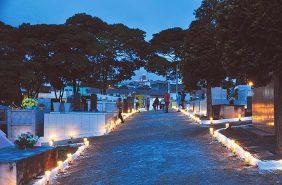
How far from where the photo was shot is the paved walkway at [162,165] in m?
10.7

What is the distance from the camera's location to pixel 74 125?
25578 mm

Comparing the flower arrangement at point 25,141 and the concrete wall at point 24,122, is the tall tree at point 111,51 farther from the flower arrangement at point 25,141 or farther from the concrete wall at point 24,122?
the flower arrangement at point 25,141

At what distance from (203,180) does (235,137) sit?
26.7 ft

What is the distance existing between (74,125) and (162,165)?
1341 cm

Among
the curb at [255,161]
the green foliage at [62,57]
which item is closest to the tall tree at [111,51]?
the green foliage at [62,57]

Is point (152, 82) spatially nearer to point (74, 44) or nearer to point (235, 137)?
point (74, 44)

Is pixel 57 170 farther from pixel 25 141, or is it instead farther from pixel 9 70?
pixel 9 70

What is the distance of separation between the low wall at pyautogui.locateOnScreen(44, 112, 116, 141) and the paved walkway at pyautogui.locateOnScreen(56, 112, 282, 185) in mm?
5836

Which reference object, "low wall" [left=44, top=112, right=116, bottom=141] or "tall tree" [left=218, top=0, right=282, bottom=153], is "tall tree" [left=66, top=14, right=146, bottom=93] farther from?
"tall tree" [left=218, top=0, right=282, bottom=153]

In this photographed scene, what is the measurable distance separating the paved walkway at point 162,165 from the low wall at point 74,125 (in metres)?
5.84

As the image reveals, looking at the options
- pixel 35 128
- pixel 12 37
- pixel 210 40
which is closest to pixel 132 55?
pixel 12 37

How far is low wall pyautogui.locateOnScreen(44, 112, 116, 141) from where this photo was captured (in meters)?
24.8

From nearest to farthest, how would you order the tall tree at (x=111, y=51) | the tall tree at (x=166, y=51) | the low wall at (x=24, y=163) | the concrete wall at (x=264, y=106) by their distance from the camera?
the low wall at (x=24, y=163), the concrete wall at (x=264, y=106), the tall tree at (x=111, y=51), the tall tree at (x=166, y=51)

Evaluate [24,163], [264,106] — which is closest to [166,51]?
[264,106]
